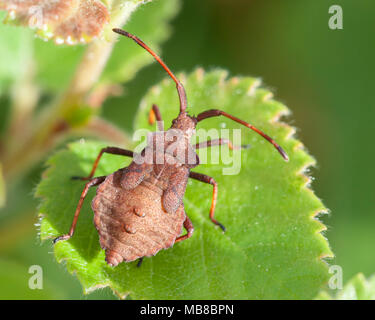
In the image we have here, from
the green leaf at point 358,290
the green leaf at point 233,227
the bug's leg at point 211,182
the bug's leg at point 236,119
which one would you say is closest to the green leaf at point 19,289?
the green leaf at point 233,227

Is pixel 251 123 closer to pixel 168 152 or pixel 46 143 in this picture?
pixel 168 152

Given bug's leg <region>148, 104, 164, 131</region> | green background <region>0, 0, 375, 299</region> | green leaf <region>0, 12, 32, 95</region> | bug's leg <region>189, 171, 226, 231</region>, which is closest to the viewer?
bug's leg <region>189, 171, 226, 231</region>

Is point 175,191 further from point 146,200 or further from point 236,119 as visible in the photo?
point 236,119

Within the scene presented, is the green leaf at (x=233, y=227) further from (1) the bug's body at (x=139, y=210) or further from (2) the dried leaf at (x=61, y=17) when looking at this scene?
(2) the dried leaf at (x=61, y=17)

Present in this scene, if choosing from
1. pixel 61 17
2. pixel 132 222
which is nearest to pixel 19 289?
pixel 132 222

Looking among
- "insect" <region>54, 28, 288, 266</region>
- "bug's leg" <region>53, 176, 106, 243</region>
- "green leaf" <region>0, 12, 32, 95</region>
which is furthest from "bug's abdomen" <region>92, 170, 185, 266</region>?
"green leaf" <region>0, 12, 32, 95</region>

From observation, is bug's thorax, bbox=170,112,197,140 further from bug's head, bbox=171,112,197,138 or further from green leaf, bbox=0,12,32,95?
green leaf, bbox=0,12,32,95
